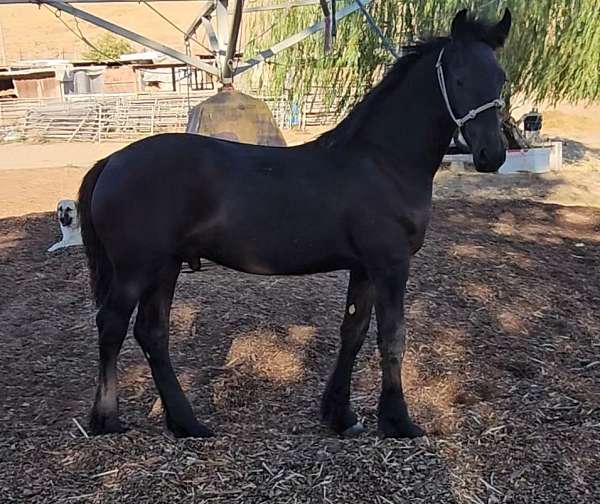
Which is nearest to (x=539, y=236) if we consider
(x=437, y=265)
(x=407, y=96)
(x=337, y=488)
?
(x=437, y=265)

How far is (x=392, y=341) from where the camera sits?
315 centimetres

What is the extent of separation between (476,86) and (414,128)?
0.35 m

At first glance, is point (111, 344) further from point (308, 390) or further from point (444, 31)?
point (444, 31)

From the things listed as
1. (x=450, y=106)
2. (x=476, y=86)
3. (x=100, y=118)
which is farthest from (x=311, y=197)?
(x=100, y=118)

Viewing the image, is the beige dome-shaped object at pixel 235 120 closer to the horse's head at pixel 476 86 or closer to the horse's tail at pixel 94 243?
the horse's tail at pixel 94 243

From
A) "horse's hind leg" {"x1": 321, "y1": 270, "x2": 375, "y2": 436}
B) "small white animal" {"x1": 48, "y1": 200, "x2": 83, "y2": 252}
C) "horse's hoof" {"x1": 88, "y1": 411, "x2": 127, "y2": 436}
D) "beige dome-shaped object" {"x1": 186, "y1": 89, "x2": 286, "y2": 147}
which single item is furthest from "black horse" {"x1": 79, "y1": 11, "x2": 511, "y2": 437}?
"small white animal" {"x1": 48, "y1": 200, "x2": 83, "y2": 252}

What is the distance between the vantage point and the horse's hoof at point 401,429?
10.5 ft

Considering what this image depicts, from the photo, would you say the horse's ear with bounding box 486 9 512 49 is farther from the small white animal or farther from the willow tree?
the willow tree

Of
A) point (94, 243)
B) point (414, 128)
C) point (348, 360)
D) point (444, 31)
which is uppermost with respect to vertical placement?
point (444, 31)

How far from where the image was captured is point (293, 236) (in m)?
3.05

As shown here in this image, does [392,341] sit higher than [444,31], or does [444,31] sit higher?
[444,31]

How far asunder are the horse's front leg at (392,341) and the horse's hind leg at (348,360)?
0.60ft

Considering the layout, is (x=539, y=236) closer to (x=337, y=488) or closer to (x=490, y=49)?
(x=490, y=49)

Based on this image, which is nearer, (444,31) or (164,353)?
(164,353)
